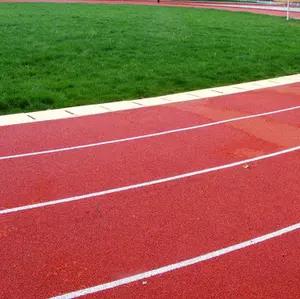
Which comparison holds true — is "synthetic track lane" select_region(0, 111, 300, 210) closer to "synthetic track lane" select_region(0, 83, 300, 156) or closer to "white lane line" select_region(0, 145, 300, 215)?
"white lane line" select_region(0, 145, 300, 215)

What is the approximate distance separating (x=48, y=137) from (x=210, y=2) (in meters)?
35.0

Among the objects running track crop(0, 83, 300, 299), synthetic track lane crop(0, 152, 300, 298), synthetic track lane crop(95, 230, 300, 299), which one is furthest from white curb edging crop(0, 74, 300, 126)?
synthetic track lane crop(95, 230, 300, 299)

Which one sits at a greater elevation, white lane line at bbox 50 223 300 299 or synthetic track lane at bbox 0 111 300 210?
synthetic track lane at bbox 0 111 300 210

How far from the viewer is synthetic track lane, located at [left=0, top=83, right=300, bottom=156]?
7.62m

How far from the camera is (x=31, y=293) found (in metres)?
3.93

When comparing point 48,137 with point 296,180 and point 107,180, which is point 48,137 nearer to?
point 107,180

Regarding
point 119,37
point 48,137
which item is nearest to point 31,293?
point 48,137

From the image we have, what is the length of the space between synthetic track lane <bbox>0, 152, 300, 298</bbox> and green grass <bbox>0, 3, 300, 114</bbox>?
459 cm

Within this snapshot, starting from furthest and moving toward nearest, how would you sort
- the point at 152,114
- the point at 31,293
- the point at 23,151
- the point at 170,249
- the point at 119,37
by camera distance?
the point at 119,37
the point at 152,114
the point at 23,151
the point at 170,249
the point at 31,293

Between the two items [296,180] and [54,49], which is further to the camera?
[54,49]

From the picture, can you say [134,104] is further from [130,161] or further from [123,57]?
[123,57]

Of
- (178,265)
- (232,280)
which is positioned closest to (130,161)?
(178,265)

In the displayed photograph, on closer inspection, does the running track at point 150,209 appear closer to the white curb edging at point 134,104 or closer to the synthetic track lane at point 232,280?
the synthetic track lane at point 232,280

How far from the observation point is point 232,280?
4.11 metres
